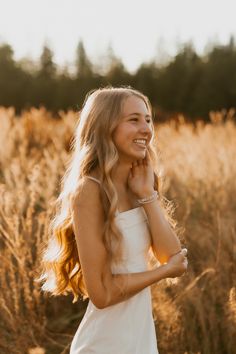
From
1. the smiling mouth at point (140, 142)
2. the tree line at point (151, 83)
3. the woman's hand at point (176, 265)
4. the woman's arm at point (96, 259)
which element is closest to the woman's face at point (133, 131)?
the smiling mouth at point (140, 142)

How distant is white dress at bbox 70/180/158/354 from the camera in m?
2.22

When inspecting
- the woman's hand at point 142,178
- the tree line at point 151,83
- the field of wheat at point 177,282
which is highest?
the tree line at point 151,83

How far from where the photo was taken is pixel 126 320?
88.4 inches

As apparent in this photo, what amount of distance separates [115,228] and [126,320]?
347 millimetres

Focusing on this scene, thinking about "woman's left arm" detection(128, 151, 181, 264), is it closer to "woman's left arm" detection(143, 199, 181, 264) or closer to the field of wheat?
"woman's left arm" detection(143, 199, 181, 264)

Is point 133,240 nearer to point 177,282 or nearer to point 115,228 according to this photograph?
point 115,228

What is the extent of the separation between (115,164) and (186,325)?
6.17 ft

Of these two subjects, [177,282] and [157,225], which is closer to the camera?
[157,225]

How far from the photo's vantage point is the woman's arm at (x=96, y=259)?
2.12 metres

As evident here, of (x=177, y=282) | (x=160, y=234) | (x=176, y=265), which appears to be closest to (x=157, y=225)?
(x=160, y=234)

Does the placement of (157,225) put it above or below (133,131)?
below

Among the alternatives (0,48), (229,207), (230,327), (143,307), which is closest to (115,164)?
(143,307)

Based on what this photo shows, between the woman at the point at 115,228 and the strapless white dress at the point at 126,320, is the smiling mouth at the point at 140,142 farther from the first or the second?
the strapless white dress at the point at 126,320

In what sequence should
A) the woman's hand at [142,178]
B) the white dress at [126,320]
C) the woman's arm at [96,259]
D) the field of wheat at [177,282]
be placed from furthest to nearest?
the field of wheat at [177,282] → the woman's hand at [142,178] → the white dress at [126,320] → the woman's arm at [96,259]
